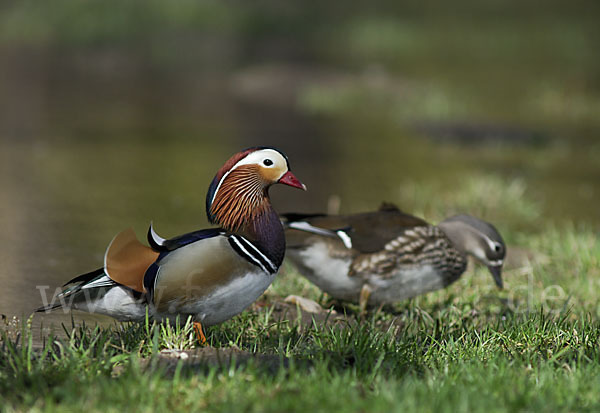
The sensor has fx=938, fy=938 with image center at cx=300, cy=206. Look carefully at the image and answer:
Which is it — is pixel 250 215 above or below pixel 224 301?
above

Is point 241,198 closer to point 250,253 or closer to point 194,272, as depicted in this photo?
point 250,253

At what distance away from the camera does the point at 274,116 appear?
14.6 m

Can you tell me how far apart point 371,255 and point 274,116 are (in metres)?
9.38

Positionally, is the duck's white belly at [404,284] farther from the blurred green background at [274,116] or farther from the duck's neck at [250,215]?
the blurred green background at [274,116]

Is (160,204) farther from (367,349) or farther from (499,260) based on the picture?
(367,349)

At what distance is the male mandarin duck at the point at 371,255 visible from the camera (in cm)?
539

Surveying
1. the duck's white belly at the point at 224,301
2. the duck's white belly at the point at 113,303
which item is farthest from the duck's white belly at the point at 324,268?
the duck's white belly at the point at 113,303

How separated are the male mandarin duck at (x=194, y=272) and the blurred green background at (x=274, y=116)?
1160 millimetres

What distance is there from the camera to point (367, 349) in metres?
3.93

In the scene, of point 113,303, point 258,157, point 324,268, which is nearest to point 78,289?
point 113,303

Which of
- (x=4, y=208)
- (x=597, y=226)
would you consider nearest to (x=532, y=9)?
(x=597, y=226)

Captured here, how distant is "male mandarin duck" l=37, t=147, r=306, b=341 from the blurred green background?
→ 116 centimetres

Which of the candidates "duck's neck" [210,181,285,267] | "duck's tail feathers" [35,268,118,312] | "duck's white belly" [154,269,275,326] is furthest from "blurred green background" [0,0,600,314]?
"duck's neck" [210,181,285,267]

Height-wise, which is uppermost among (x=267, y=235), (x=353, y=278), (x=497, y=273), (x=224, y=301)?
(x=267, y=235)
